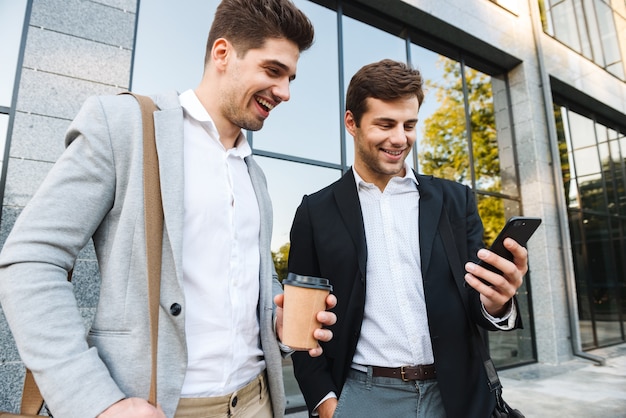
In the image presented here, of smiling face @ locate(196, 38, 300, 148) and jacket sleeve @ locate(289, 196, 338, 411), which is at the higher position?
smiling face @ locate(196, 38, 300, 148)

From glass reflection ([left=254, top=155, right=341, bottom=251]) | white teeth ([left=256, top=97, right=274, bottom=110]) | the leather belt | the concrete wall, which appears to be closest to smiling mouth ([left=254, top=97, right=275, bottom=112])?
white teeth ([left=256, top=97, right=274, bottom=110])

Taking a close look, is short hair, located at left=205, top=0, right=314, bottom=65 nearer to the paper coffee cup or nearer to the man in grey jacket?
the man in grey jacket

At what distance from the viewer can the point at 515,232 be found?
4.20 feet

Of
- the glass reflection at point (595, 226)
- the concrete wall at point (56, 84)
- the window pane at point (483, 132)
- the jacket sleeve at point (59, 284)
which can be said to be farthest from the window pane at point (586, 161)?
the jacket sleeve at point (59, 284)

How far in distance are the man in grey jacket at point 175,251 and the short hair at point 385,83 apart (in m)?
0.46

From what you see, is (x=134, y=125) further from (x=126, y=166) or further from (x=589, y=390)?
(x=589, y=390)

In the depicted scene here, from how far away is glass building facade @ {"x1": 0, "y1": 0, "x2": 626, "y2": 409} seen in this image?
A: 3.13 m

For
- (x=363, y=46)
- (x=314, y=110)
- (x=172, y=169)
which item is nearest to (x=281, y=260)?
(x=314, y=110)

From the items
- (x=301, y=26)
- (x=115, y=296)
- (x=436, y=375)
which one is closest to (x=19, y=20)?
(x=301, y=26)

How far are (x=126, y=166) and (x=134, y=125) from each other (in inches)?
A: 5.4

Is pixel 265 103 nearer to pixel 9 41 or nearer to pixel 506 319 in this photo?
pixel 506 319

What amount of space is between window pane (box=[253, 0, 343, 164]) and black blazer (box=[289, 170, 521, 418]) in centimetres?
304

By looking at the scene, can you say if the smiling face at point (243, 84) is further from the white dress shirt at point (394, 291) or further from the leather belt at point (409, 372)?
the leather belt at point (409, 372)

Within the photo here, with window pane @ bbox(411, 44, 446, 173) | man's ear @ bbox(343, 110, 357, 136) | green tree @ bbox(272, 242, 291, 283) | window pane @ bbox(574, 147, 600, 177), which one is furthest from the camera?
window pane @ bbox(574, 147, 600, 177)
